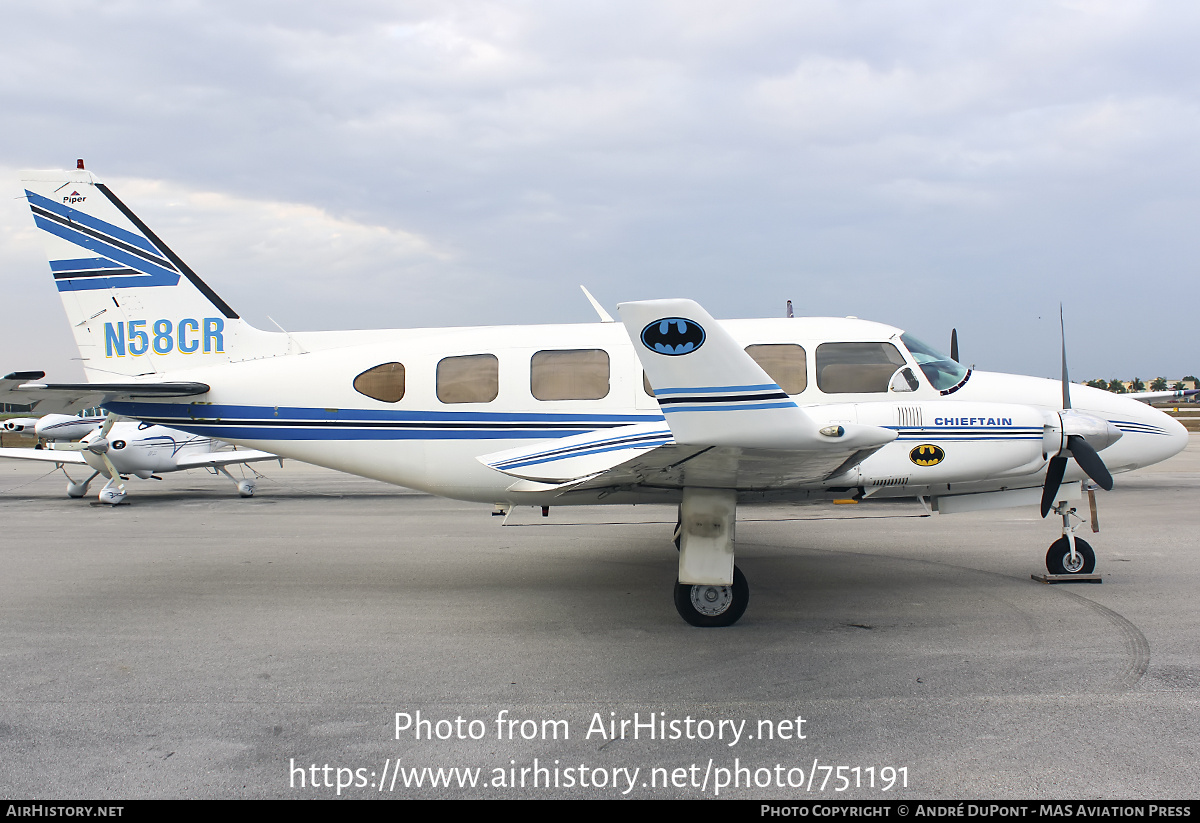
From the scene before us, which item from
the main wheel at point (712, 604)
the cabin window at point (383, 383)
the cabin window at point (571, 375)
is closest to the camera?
the main wheel at point (712, 604)

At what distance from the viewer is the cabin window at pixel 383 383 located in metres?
7.16

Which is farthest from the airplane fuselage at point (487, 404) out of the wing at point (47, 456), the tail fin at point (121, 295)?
the wing at point (47, 456)

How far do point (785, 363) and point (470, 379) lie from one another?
3.02 metres

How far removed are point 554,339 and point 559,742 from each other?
407 centimetres

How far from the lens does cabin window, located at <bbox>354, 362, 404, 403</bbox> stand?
716 centimetres

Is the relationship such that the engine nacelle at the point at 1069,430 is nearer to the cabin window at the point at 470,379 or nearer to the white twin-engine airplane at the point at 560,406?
the white twin-engine airplane at the point at 560,406

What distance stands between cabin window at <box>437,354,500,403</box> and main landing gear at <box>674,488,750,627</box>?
7.33ft

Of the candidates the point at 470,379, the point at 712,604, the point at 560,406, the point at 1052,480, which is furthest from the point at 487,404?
the point at 1052,480

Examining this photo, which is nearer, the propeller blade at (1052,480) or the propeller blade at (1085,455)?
the propeller blade at (1085,455)

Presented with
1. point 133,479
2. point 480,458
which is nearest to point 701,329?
point 480,458

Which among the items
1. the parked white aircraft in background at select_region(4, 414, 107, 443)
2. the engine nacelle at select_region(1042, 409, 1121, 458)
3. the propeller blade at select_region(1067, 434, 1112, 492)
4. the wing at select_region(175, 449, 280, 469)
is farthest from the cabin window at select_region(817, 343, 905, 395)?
the parked white aircraft in background at select_region(4, 414, 107, 443)

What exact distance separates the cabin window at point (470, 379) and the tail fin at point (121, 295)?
2.19 metres

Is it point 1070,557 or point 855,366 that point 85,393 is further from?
point 1070,557
